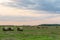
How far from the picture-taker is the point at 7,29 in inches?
1499

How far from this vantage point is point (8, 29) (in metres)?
38.2

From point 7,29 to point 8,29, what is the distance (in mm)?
264
